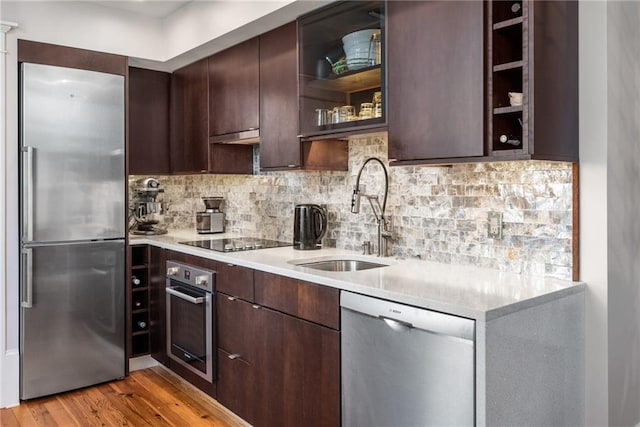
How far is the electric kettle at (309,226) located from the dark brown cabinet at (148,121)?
1536 mm

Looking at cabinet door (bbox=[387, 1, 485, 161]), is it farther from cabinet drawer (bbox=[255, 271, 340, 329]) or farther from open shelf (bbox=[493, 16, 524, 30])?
cabinet drawer (bbox=[255, 271, 340, 329])

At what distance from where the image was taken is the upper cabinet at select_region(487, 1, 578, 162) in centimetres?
175

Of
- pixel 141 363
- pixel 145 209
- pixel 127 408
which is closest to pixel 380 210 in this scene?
pixel 127 408

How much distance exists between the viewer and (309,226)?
300 centimetres

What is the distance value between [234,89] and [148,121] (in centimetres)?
96

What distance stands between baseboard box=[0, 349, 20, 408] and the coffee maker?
1.50 m

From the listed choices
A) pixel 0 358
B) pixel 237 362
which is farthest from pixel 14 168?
pixel 237 362

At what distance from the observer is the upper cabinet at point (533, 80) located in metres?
1.75

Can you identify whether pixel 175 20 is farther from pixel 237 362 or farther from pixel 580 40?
pixel 580 40

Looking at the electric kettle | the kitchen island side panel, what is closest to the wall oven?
the electric kettle

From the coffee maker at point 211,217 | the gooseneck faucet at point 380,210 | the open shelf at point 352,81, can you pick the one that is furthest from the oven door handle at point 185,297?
the open shelf at point 352,81

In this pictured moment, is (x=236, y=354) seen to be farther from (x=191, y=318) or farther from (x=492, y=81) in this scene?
(x=492, y=81)

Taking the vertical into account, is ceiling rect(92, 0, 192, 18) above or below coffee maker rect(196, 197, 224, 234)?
above

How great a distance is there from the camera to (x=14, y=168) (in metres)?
3.04
